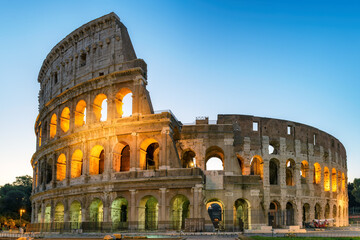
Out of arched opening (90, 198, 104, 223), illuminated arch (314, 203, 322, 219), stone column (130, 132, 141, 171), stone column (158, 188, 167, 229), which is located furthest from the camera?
illuminated arch (314, 203, 322, 219)

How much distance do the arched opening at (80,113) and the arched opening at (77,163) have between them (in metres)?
2.74

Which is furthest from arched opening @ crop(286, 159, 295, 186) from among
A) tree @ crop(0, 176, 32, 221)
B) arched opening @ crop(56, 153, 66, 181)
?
tree @ crop(0, 176, 32, 221)

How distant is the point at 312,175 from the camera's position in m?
41.4

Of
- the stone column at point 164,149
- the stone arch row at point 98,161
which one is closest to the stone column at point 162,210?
the stone column at point 164,149

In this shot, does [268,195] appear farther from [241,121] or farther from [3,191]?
[3,191]

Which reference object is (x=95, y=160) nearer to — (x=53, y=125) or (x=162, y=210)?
(x=53, y=125)

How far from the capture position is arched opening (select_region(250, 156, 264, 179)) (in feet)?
126

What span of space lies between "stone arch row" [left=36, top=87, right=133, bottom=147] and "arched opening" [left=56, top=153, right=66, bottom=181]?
242 cm

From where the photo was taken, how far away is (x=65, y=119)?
3938cm

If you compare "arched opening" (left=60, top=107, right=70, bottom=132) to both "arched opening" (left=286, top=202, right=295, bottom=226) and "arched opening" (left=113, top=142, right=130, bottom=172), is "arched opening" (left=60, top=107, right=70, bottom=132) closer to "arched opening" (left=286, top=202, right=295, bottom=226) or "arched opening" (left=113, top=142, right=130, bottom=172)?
"arched opening" (left=113, top=142, right=130, bottom=172)

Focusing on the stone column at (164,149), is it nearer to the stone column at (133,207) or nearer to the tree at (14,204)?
the stone column at (133,207)

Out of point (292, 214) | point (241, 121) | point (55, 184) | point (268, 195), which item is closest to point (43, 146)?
point (55, 184)

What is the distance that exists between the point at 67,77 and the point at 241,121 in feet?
58.0

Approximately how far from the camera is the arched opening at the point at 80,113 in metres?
37.4
